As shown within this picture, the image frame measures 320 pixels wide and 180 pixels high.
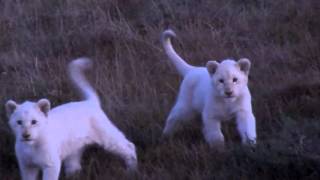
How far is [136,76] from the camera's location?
894cm

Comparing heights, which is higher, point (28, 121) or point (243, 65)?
point (243, 65)

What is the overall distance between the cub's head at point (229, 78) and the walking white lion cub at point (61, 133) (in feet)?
3.03

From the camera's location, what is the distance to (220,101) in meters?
6.89

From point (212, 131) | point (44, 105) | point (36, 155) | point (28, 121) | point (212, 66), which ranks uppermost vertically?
point (212, 66)

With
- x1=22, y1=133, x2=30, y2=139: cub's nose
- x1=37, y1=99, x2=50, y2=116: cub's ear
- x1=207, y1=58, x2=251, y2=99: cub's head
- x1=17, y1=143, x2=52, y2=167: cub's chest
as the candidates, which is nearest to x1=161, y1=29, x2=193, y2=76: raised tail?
x1=207, y1=58, x2=251, y2=99: cub's head

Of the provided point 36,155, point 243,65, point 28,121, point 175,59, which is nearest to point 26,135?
point 28,121

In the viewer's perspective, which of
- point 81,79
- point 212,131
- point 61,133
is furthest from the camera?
point 81,79

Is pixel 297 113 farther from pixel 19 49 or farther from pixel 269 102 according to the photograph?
pixel 19 49

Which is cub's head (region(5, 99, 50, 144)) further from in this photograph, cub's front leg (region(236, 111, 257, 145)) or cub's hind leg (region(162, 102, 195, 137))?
cub's front leg (region(236, 111, 257, 145))

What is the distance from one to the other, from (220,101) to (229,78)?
32 cm

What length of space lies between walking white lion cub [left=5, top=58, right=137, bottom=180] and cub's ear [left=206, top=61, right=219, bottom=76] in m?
0.91

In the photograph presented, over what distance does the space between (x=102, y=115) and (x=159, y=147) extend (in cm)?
55

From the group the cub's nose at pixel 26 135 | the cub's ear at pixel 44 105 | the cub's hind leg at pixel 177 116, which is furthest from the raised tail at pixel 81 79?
the cub's nose at pixel 26 135

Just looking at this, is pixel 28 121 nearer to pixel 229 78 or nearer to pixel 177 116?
pixel 229 78
